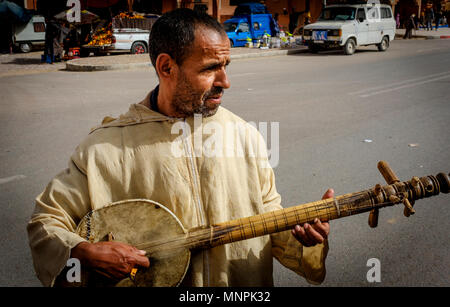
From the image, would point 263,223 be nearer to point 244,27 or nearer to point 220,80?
point 220,80

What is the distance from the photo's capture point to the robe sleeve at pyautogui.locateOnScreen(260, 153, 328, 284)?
1864 millimetres

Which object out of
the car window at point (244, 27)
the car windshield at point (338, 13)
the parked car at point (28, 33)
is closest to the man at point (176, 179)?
the car windshield at point (338, 13)

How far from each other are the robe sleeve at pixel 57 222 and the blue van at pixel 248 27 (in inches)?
833

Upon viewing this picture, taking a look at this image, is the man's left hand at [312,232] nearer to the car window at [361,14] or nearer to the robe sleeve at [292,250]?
the robe sleeve at [292,250]

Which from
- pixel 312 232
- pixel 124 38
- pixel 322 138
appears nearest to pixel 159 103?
pixel 312 232

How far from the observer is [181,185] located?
1748 millimetres

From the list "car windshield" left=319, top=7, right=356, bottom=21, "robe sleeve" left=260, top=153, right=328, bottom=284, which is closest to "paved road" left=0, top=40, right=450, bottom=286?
"robe sleeve" left=260, top=153, right=328, bottom=284

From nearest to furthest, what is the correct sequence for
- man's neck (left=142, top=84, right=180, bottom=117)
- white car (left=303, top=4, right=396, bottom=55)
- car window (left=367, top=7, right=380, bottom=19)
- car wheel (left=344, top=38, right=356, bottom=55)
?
man's neck (left=142, top=84, right=180, bottom=117) → white car (left=303, top=4, right=396, bottom=55) → car wheel (left=344, top=38, right=356, bottom=55) → car window (left=367, top=7, right=380, bottom=19)

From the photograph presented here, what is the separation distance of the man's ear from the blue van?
2096 centimetres

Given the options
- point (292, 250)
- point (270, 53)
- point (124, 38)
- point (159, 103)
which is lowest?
point (292, 250)

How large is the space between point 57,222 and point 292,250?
3.05 ft

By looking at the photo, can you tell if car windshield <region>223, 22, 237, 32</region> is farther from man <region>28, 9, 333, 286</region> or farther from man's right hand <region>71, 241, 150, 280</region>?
man's right hand <region>71, 241, 150, 280</region>

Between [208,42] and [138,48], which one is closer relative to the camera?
[208,42]

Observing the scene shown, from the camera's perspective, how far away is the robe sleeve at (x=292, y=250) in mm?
1864
